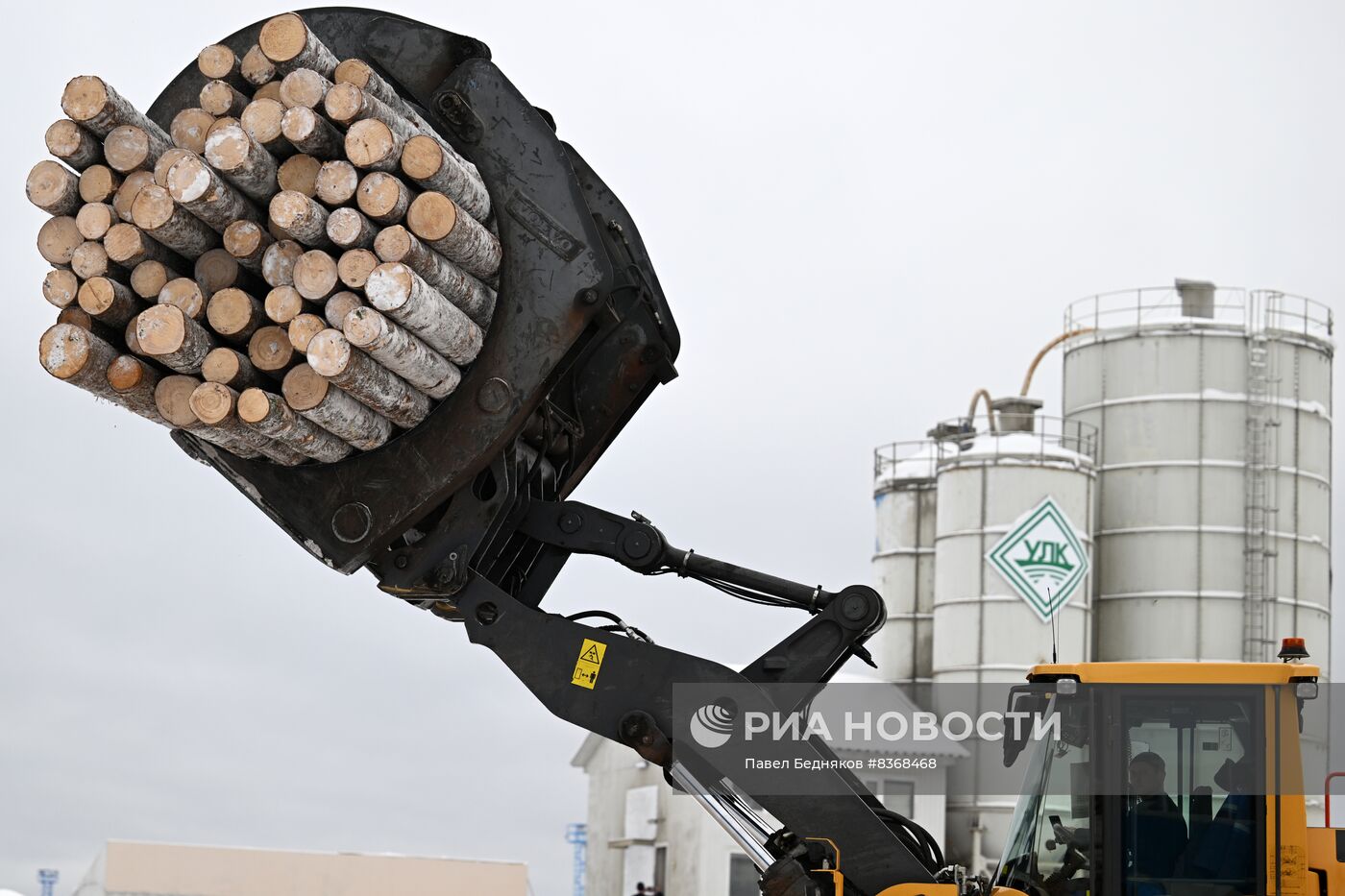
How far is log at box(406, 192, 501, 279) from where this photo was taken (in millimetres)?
6270

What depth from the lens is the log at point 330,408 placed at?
20.5 feet

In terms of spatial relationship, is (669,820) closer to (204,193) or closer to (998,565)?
(998,565)

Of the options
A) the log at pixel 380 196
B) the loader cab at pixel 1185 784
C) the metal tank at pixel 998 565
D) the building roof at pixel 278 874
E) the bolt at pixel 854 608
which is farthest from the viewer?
the metal tank at pixel 998 565

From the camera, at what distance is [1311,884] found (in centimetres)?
666

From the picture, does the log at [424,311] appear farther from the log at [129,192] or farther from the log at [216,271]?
the log at [129,192]

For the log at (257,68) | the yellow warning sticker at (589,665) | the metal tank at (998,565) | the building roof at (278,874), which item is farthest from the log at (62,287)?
the metal tank at (998,565)

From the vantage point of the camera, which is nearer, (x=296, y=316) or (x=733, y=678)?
(x=296, y=316)

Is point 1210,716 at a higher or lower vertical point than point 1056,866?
higher

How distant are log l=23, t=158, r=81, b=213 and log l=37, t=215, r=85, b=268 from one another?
0.05 meters

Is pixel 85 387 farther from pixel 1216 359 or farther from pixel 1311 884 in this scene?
pixel 1216 359

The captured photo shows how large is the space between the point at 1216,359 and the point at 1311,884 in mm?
21034

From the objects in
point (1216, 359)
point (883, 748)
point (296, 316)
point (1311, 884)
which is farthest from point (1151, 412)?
point (296, 316)

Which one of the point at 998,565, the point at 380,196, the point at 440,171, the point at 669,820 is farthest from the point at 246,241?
the point at 998,565

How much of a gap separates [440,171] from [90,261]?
135 cm
